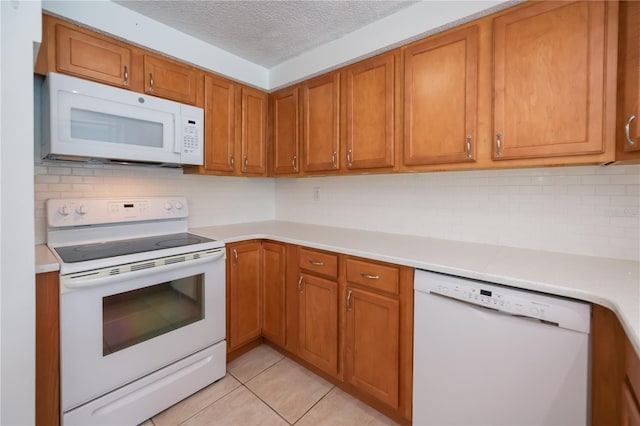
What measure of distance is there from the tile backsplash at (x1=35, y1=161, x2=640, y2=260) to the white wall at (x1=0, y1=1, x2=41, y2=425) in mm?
680

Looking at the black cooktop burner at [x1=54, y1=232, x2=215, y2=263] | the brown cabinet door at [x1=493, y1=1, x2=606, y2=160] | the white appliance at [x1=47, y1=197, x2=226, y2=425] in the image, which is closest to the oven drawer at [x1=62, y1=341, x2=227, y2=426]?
the white appliance at [x1=47, y1=197, x2=226, y2=425]

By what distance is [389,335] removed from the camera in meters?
1.52

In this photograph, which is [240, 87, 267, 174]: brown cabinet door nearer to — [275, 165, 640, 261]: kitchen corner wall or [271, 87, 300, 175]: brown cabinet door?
[271, 87, 300, 175]: brown cabinet door

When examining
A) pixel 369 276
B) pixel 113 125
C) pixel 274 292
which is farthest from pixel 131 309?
pixel 369 276

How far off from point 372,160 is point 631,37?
1.21 m

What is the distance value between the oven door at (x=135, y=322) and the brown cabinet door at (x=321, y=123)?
99cm

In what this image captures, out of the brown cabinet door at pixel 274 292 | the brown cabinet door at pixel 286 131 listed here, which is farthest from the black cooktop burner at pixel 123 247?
the brown cabinet door at pixel 286 131

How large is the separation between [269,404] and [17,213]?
5.21 feet

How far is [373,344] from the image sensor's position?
1591mm

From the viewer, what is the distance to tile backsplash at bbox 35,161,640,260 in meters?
1.39

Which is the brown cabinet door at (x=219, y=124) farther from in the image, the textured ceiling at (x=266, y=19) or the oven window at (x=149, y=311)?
the oven window at (x=149, y=311)

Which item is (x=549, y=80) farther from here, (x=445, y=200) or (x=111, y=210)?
(x=111, y=210)

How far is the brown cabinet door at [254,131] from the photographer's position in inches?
92.6

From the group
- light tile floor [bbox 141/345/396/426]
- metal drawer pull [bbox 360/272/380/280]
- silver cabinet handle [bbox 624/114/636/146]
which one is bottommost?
light tile floor [bbox 141/345/396/426]
